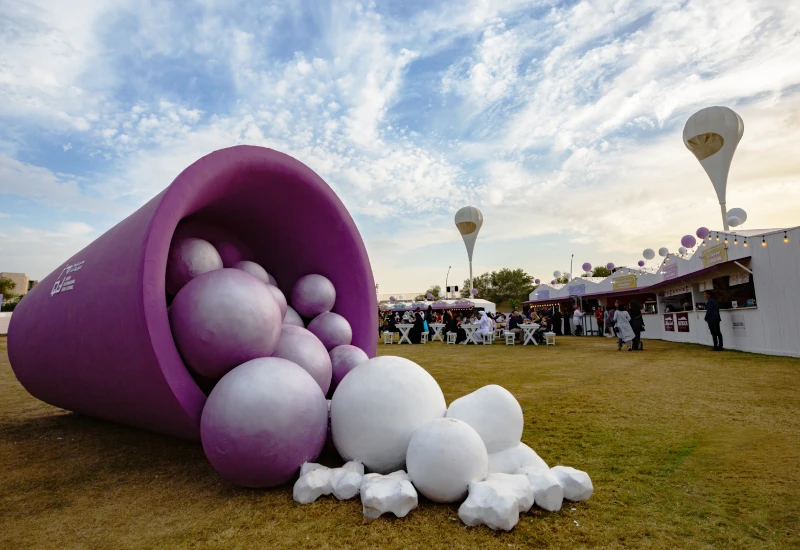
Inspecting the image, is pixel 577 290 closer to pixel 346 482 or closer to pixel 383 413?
pixel 383 413

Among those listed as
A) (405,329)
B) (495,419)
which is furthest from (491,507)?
(405,329)

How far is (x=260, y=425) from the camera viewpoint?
8.34 ft

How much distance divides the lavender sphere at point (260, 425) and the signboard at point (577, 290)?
984 inches

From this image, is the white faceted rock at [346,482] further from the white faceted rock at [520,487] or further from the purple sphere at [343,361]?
the purple sphere at [343,361]

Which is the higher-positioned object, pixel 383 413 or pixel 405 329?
pixel 405 329

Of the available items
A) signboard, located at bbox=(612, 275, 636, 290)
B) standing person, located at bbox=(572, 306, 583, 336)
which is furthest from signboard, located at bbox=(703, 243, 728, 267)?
standing person, located at bbox=(572, 306, 583, 336)

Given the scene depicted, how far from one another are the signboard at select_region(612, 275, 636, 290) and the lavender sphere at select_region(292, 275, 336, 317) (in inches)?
779

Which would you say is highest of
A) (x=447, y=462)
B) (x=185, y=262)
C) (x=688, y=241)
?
(x=688, y=241)

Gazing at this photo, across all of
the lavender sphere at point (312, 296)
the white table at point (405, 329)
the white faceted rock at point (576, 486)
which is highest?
the lavender sphere at point (312, 296)

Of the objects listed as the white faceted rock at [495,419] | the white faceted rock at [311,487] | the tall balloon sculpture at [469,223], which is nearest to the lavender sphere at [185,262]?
the white faceted rock at [311,487]

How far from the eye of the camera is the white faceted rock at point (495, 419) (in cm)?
268

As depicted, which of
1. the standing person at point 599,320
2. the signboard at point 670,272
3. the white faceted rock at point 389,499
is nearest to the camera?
the white faceted rock at point 389,499

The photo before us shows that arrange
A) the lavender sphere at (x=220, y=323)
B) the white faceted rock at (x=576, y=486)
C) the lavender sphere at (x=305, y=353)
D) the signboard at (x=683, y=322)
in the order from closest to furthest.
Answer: the white faceted rock at (x=576, y=486) < the lavender sphere at (x=220, y=323) < the lavender sphere at (x=305, y=353) < the signboard at (x=683, y=322)

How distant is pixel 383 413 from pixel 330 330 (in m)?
1.77
